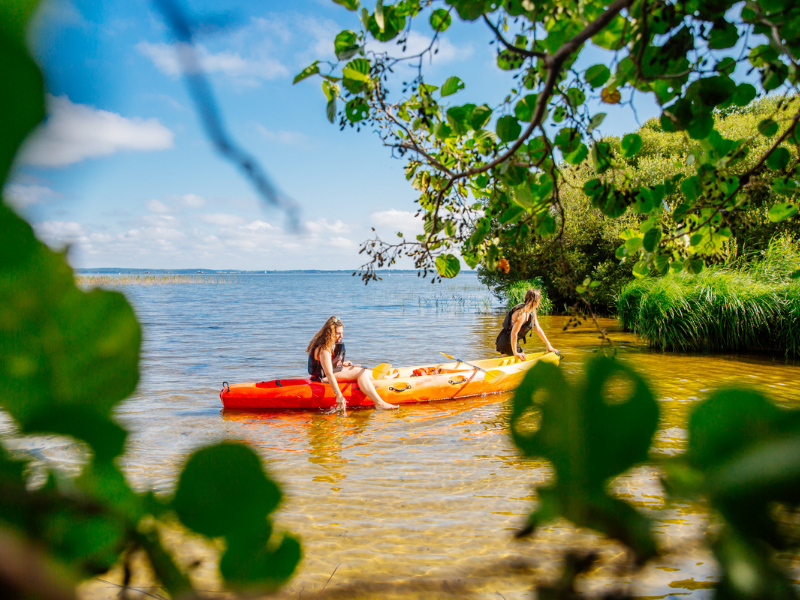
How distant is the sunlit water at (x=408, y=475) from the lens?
26 cm

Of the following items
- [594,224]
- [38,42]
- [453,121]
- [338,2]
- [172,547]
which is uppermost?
[594,224]

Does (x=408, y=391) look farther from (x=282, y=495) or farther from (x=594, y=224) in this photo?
(x=594, y=224)

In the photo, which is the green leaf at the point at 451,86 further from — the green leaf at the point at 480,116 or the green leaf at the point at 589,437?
the green leaf at the point at 589,437

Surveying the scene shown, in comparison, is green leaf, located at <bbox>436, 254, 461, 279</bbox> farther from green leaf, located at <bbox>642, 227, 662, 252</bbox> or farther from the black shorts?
the black shorts

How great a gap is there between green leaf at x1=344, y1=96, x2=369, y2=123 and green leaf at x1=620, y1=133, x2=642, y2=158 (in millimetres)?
1208

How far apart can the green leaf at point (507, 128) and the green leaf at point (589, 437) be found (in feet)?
5.67

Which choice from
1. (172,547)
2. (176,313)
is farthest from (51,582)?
(176,313)

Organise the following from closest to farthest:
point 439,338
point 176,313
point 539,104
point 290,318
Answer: point 539,104 → point 439,338 → point 290,318 → point 176,313

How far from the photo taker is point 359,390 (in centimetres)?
925

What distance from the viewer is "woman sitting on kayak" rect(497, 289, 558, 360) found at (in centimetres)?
1120

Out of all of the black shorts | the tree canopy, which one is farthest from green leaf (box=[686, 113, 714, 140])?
the black shorts

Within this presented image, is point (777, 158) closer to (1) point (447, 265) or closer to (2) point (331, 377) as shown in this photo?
(1) point (447, 265)

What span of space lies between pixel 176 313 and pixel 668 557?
113 ft

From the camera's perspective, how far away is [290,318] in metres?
28.3
